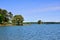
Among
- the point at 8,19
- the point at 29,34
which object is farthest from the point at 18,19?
the point at 29,34

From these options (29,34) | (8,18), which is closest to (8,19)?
(8,18)

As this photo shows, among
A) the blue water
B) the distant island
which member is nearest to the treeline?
the distant island

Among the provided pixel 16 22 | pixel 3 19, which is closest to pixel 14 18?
pixel 16 22

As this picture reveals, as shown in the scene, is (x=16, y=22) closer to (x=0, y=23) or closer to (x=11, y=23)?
(x=11, y=23)

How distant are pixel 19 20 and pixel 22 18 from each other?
237 cm

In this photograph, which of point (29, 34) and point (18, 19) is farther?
point (18, 19)

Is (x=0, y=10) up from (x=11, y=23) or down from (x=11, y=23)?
up

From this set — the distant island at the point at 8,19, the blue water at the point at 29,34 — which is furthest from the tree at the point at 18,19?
the blue water at the point at 29,34

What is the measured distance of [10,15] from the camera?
127438mm

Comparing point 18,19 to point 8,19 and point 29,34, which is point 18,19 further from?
point 29,34

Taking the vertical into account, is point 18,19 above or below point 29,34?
above

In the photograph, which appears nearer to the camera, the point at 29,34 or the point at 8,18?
the point at 29,34

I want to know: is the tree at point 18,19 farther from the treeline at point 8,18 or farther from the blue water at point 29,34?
the blue water at point 29,34

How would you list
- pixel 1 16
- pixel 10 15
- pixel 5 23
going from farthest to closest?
1. pixel 10 15
2. pixel 5 23
3. pixel 1 16
